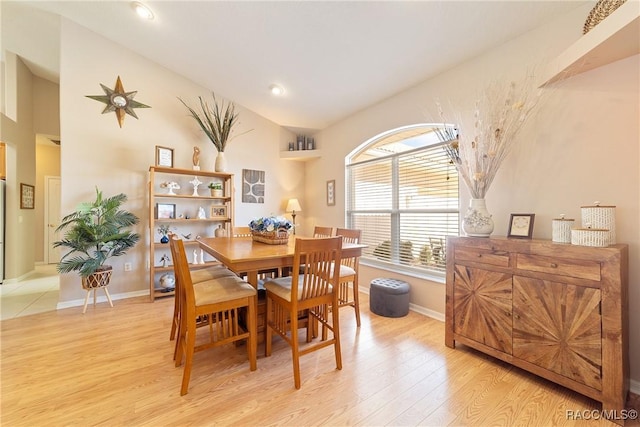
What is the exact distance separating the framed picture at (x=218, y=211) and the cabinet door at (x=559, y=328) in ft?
11.9

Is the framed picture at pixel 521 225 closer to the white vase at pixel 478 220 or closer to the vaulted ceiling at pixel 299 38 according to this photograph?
the white vase at pixel 478 220

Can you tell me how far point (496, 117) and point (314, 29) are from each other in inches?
72.8

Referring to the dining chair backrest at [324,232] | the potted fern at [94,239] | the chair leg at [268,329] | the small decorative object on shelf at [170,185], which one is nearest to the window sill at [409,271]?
the dining chair backrest at [324,232]

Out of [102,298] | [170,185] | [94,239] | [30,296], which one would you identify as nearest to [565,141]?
[170,185]

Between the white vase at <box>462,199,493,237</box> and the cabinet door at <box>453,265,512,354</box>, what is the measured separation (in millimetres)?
314

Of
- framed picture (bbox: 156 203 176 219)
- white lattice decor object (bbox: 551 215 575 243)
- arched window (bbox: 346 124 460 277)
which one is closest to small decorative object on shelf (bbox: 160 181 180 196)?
framed picture (bbox: 156 203 176 219)

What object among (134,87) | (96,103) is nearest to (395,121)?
(134,87)

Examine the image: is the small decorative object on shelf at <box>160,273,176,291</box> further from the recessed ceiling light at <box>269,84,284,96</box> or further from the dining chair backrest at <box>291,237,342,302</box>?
the recessed ceiling light at <box>269,84,284,96</box>

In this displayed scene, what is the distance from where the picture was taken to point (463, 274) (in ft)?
6.71

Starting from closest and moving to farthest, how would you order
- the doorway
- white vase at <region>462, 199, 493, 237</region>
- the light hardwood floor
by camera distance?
the light hardwood floor
white vase at <region>462, 199, 493, 237</region>
the doorway

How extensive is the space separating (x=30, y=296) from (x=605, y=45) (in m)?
6.35

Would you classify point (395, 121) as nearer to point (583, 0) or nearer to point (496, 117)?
point (496, 117)

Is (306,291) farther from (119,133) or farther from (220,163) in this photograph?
(119,133)

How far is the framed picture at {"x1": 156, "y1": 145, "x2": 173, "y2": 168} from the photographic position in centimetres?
347
